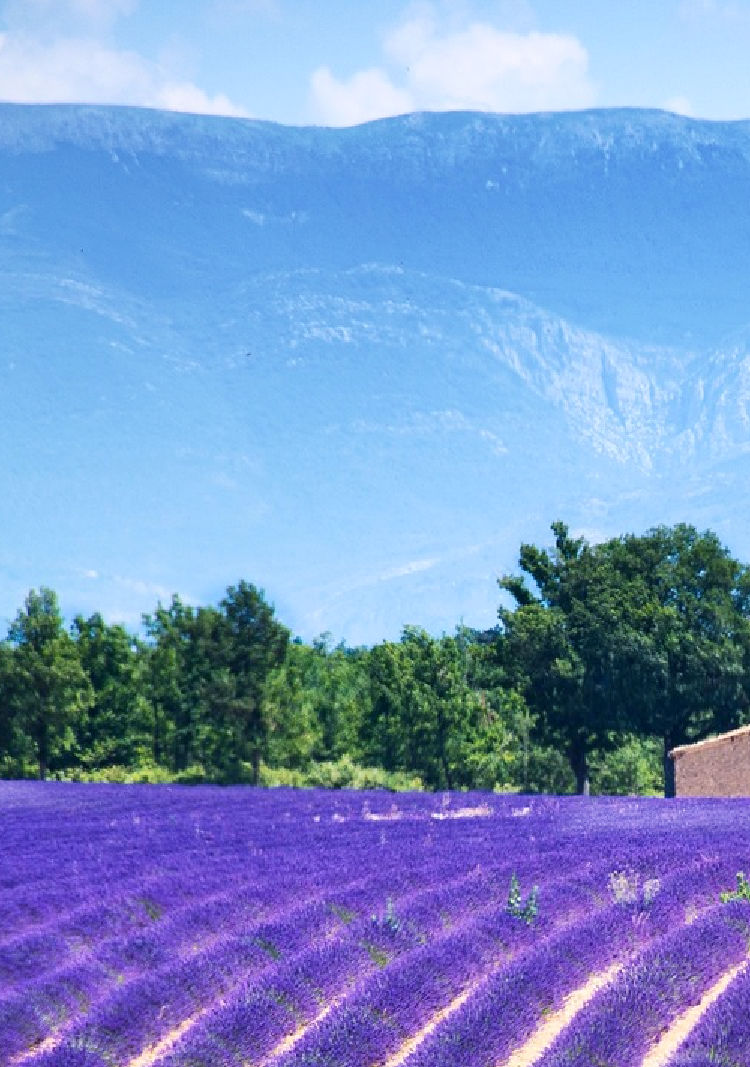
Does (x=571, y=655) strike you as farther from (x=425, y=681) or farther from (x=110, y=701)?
(x=110, y=701)

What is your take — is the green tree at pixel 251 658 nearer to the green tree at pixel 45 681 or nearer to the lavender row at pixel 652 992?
the green tree at pixel 45 681

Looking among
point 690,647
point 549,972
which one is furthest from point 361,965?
point 690,647

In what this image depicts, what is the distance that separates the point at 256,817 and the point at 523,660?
26.2m

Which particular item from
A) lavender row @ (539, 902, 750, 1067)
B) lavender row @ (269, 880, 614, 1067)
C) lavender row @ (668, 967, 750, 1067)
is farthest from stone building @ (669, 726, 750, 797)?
lavender row @ (668, 967, 750, 1067)

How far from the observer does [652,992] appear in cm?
1046

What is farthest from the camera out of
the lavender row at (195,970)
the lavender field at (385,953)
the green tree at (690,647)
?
the green tree at (690,647)

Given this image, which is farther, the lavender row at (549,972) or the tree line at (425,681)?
the tree line at (425,681)

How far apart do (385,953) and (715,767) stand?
26735mm

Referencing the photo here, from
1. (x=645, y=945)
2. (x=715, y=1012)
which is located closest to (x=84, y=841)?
(x=645, y=945)

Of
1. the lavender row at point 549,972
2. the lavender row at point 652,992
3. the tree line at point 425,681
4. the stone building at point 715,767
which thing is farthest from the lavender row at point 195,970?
the tree line at point 425,681

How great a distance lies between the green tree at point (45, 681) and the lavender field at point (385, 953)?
29920 mm

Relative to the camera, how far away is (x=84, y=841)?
71.1 feet

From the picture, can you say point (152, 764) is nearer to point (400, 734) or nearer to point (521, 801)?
point (400, 734)

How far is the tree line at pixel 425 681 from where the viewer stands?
161 ft
